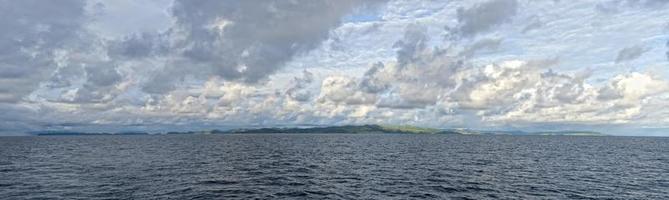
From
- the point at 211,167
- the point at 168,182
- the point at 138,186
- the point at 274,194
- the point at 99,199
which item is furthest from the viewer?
the point at 211,167

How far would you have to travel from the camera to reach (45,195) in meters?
56.6

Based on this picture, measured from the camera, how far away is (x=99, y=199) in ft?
175

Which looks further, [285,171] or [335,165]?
[335,165]

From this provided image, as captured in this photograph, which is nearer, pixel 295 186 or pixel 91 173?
pixel 295 186

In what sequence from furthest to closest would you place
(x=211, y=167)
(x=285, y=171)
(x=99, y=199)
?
(x=211, y=167) < (x=285, y=171) < (x=99, y=199)

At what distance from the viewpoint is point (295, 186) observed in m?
65.8

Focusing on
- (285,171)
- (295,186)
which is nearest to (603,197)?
(295,186)

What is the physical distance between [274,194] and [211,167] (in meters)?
38.3

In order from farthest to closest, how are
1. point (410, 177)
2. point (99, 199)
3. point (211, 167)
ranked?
point (211, 167), point (410, 177), point (99, 199)

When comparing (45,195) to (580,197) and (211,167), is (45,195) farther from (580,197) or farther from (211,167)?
(580,197)

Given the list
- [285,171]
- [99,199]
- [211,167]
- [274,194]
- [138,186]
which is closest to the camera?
[99,199]

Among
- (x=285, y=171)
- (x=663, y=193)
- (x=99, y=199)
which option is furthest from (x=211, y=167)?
(x=663, y=193)

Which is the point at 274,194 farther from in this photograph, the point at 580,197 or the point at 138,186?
the point at 580,197

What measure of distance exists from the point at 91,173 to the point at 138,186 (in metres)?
21.8
